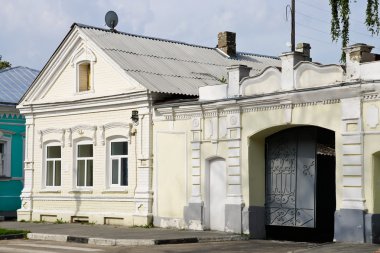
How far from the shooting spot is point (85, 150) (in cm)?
2556

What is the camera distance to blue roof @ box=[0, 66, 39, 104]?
3116 cm

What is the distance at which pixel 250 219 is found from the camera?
787 inches

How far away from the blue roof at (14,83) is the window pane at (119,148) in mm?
7979

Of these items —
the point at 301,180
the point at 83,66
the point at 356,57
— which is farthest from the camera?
the point at 83,66

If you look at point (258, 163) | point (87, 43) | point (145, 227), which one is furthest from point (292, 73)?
point (87, 43)

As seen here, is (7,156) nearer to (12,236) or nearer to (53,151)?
(53,151)

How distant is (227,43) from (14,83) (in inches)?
375

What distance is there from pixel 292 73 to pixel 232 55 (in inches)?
483

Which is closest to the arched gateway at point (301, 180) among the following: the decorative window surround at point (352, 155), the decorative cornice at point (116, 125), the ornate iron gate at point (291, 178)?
the ornate iron gate at point (291, 178)

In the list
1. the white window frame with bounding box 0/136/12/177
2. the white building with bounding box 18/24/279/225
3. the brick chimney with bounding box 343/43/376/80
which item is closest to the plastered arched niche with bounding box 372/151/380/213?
the brick chimney with bounding box 343/43/376/80

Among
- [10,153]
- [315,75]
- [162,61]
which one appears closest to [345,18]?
[315,75]

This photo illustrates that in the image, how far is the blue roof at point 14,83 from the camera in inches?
1227

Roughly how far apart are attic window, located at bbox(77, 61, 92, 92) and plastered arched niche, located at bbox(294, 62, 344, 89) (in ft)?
30.9

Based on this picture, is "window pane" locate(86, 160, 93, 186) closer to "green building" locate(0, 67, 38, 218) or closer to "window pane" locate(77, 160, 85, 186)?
"window pane" locate(77, 160, 85, 186)
